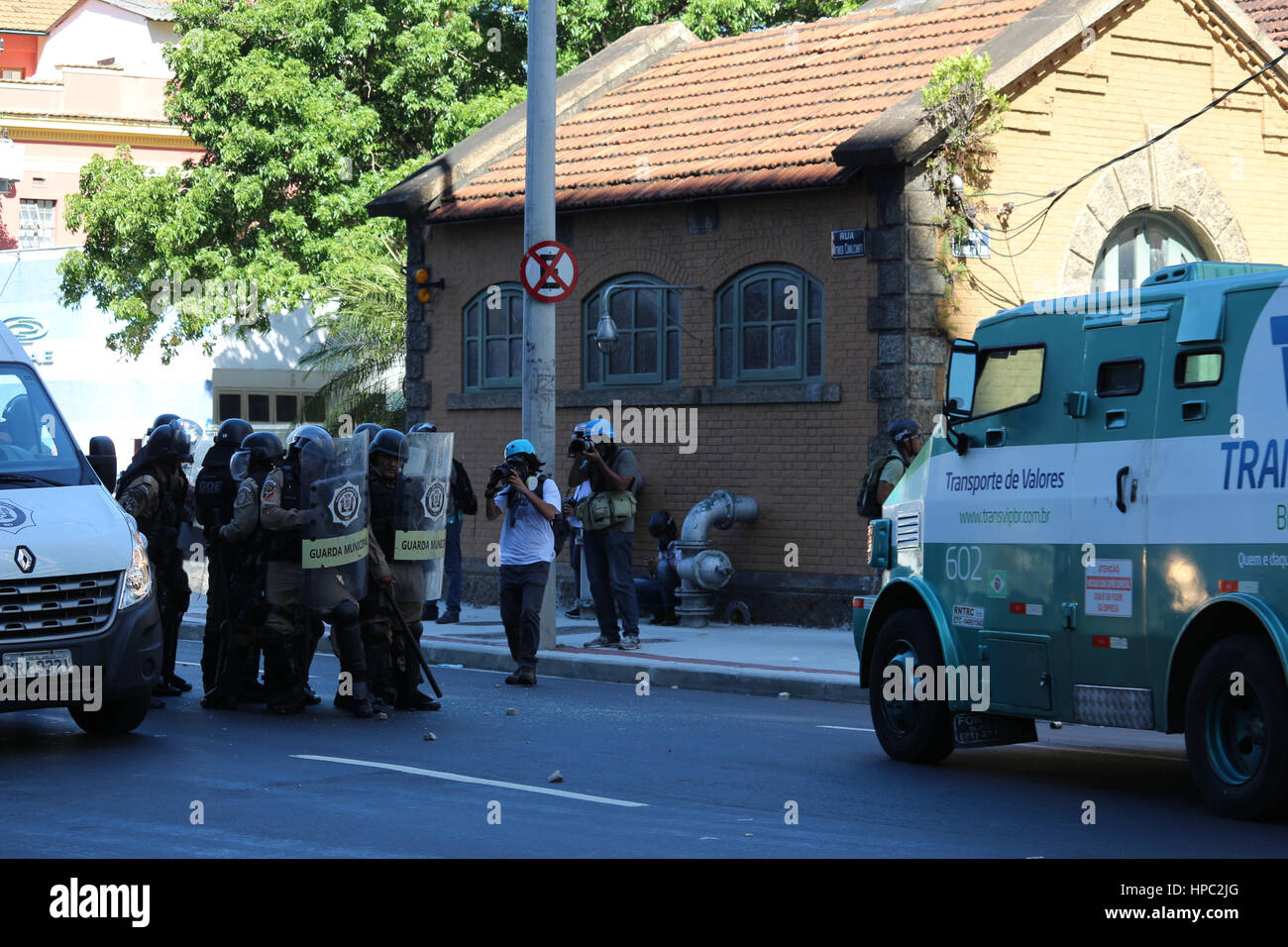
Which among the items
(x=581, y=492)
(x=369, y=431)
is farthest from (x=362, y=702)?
(x=581, y=492)

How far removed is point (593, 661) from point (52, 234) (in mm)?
38422

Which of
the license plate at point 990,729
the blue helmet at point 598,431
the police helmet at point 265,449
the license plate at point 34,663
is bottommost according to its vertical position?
the license plate at point 990,729

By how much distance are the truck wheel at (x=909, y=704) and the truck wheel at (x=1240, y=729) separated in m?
1.82

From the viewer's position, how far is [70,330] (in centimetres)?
4078

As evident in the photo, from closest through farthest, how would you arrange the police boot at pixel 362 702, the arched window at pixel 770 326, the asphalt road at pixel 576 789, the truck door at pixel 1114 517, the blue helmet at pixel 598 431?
the asphalt road at pixel 576 789 → the truck door at pixel 1114 517 → the police boot at pixel 362 702 → the blue helmet at pixel 598 431 → the arched window at pixel 770 326

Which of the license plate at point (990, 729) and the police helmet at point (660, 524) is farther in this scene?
the police helmet at point (660, 524)

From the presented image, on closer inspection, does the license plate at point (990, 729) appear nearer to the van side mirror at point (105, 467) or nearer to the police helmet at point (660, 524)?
the van side mirror at point (105, 467)

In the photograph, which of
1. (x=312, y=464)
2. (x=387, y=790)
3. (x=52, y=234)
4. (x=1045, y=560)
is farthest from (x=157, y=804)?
(x=52, y=234)

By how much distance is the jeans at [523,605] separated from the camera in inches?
568

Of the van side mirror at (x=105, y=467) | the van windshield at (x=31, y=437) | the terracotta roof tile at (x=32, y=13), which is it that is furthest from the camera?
the terracotta roof tile at (x=32, y=13)

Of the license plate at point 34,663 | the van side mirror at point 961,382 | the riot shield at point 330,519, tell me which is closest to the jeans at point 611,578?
the riot shield at point 330,519

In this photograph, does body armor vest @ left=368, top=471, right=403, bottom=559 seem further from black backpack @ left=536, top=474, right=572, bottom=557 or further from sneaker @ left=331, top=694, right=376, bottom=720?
black backpack @ left=536, top=474, right=572, bottom=557

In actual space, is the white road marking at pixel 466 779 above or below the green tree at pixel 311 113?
below
